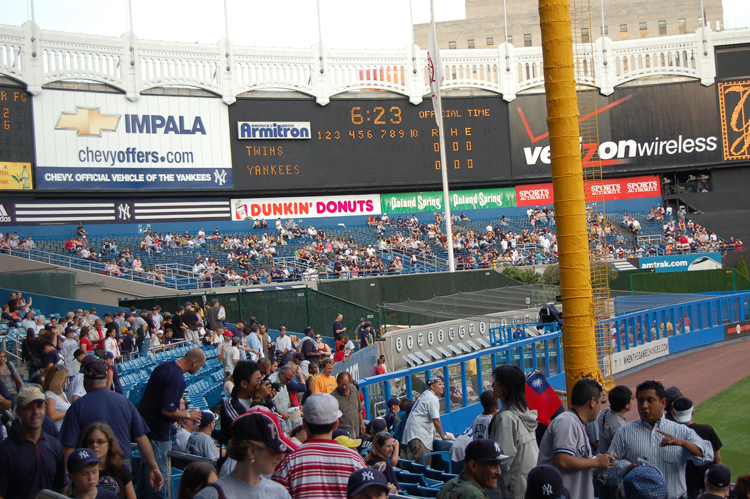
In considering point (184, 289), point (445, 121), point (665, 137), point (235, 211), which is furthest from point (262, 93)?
point (665, 137)

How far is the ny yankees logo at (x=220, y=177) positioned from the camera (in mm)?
37500

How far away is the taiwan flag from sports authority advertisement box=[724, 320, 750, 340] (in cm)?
1937

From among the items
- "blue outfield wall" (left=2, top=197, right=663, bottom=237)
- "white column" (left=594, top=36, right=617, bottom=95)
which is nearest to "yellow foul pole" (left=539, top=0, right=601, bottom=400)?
"blue outfield wall" (left=2, top=197, right=663, bottom=237)

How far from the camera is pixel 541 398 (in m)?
5.56

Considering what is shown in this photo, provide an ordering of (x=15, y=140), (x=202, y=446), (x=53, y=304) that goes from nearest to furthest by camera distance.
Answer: (x=202, y=446)
(x=53, y=304)
(x=15, y=140)

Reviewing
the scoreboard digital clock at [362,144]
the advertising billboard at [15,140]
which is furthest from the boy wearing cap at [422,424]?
the advertising billboard at [15,140]

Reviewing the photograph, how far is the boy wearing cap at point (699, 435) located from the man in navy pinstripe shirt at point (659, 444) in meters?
0.31

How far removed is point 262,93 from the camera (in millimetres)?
38688

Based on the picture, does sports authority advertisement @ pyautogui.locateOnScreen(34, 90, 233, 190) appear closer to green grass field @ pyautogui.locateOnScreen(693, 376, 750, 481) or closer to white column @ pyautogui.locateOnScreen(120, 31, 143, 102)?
white column @ pyautogui.locateOnScreen(120, 31, 143, 102)

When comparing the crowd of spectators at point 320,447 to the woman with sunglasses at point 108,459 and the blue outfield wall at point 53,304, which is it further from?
the blue outfield wall at point 53,304

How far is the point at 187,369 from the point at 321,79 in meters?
35.2

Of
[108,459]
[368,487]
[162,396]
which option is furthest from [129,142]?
[368,487]

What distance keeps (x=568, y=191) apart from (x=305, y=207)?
107ft

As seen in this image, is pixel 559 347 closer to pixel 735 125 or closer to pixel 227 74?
pixel 227 74
